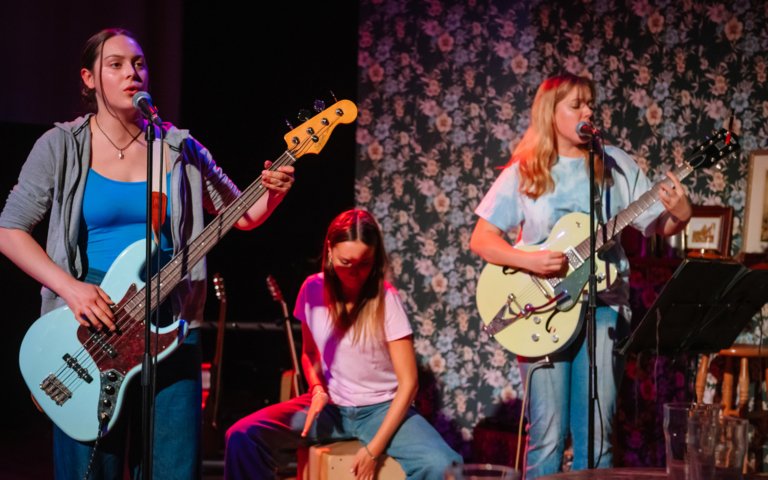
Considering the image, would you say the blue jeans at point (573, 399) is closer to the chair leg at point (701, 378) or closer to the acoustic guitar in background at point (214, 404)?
the chair leg at point (701, 378)

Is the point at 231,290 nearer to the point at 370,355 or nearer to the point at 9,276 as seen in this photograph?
the point at 9,276

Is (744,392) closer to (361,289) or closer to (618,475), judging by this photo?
(361,289)

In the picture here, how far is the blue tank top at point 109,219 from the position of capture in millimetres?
2588

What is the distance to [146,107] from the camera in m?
2.45

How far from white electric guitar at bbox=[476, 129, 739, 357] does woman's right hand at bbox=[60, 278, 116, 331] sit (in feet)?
5.51

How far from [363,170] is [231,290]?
5.76 feet

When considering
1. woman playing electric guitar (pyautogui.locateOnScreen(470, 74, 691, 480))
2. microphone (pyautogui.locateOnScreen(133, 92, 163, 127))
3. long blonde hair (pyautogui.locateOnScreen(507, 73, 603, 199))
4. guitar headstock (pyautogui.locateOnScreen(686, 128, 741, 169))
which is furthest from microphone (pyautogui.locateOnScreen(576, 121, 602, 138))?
microphone (pyautogui.locateOnScreen(133, 92, 163, 127))

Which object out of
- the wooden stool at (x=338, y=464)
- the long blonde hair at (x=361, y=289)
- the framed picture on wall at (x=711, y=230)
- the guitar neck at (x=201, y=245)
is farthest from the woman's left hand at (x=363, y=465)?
the framed picture on wall at (x=711, y=230)

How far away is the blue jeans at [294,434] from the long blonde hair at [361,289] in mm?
303


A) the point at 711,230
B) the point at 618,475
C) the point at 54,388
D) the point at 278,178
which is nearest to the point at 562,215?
the point at 278,178

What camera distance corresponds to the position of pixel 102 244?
2.62 meters

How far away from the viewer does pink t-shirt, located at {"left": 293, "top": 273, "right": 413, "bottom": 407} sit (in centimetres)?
350

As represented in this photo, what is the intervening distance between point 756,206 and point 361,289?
7.87 ft

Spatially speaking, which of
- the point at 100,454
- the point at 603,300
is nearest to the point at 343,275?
the point at 603,300
